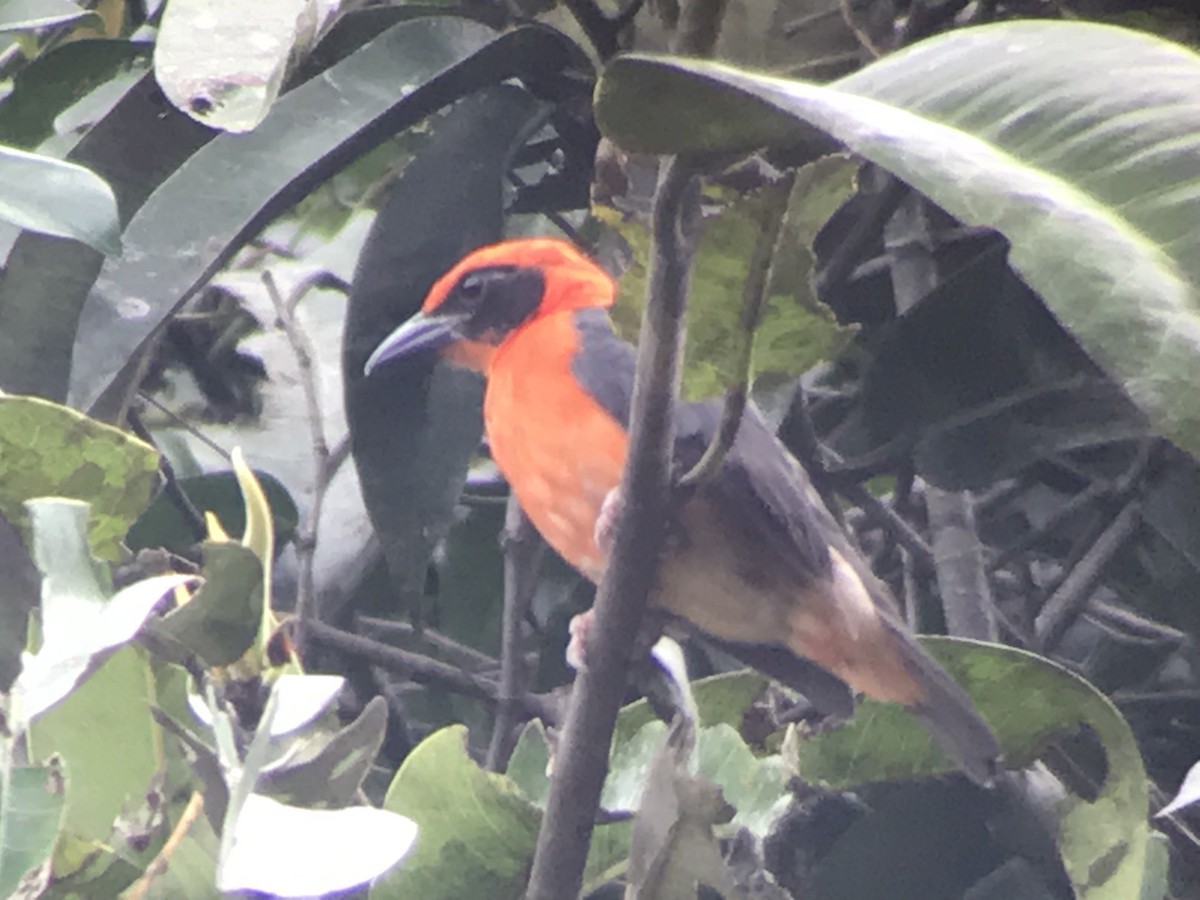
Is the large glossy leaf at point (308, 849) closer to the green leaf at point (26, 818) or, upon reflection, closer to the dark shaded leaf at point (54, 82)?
the green leaf at point (26, 818)

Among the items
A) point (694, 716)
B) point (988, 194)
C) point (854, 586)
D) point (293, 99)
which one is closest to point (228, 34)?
point (293, 99)

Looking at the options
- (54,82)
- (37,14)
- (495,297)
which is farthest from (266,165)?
(495,297)

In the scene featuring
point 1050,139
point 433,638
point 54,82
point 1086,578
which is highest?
point 1050,139

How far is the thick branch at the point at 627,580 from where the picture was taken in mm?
869

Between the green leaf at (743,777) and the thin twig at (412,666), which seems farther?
the thin twig at (412,666)

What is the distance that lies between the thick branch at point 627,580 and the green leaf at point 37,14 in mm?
917

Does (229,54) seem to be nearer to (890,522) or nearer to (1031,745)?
(1031,745)

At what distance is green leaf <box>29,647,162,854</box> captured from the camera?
1.16 metres

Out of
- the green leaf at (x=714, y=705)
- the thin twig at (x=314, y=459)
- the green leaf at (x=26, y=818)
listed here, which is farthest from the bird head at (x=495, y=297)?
the green leaf at (x=26, y=818)

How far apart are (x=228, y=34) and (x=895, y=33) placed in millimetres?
809

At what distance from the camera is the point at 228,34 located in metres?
1.14

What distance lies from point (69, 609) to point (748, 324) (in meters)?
0.46

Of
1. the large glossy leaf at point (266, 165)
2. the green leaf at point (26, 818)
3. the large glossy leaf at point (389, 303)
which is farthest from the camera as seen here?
the large glossy leaf at point (389, 303)

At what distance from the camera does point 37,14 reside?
1.69m
